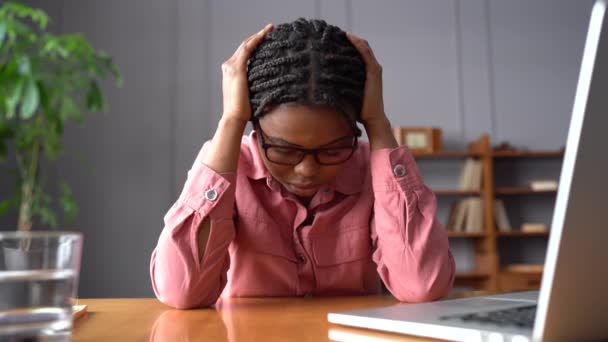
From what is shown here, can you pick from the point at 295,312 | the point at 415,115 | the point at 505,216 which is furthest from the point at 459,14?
the point at 295,312

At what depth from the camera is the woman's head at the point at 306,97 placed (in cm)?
104

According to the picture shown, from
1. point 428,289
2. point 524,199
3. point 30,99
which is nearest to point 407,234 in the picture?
point 428,289

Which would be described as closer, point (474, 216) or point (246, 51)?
point (246, 51)

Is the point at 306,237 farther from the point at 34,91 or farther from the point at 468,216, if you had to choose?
the point at 468,216

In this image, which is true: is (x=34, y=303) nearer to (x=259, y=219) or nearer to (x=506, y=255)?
(x=259, y=219)

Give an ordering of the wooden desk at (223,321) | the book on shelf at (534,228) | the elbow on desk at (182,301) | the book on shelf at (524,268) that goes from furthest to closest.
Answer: the book on shelf at (534,228) → the book on shelf at (524,268) → the elbow on desk at (182,301) → the wooden desk at (223,321)

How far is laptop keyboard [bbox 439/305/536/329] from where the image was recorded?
552mm

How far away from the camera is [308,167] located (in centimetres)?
106

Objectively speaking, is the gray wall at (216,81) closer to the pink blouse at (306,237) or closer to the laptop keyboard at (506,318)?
the pink blouse at (306,237)

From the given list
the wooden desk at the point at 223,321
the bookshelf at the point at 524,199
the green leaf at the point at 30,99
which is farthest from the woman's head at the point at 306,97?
the bookshelf at the point at 524,199

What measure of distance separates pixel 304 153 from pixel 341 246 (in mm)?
244

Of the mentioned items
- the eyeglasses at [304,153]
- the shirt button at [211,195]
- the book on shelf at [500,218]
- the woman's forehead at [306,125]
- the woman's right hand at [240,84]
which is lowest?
the book on shelf at [500,218]

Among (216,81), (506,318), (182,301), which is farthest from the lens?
(216,81)

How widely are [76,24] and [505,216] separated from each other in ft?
10.8
